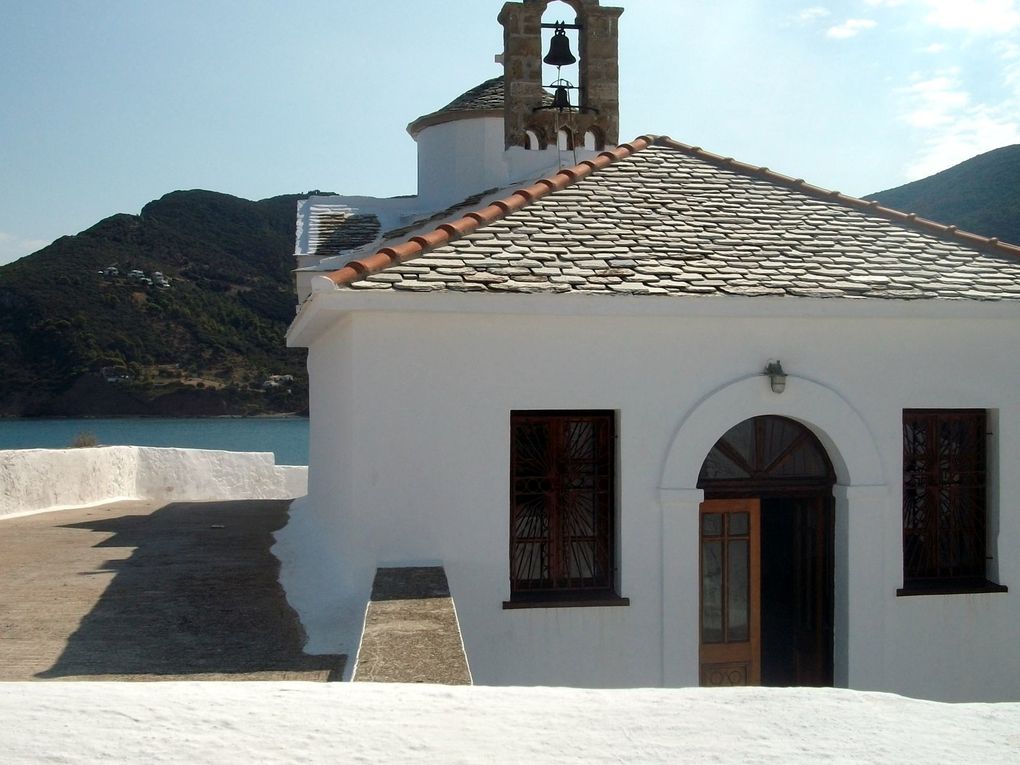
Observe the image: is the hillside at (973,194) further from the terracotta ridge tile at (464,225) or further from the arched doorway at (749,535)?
the arched doorway at (749,535)

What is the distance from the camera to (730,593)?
8.41 m

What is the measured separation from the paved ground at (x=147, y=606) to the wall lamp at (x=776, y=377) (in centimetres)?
390

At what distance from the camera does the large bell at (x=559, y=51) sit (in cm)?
1231

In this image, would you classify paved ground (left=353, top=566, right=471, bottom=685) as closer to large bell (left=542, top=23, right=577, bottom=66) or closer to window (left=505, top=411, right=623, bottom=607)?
window (left=505, top=411, right=623, bottom=607)

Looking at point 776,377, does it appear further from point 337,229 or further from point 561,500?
point 337,229

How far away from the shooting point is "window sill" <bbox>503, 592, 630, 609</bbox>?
764 cm

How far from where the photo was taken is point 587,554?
26.3ft

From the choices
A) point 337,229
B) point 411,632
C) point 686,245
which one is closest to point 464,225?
point 686,245

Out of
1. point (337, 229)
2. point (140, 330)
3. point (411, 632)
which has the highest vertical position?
point (140, 330)

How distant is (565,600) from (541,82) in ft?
22.1

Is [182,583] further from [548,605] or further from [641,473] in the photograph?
[641,473]

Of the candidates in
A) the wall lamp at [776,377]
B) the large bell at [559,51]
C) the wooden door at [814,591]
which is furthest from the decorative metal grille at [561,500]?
the large bell at [559,51]

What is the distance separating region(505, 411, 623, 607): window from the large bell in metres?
6.01

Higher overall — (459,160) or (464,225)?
(459,160)
